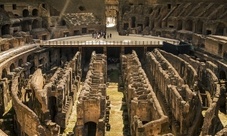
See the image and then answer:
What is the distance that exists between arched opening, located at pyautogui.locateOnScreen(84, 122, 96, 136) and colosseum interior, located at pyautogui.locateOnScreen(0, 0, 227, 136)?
0.23ft

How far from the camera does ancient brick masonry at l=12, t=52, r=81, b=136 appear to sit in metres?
17.8

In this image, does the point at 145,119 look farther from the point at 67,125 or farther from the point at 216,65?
the point at 216,65

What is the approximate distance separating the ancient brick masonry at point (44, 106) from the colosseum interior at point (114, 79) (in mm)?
66

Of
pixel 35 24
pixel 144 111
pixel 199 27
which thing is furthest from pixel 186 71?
pixel 35 24

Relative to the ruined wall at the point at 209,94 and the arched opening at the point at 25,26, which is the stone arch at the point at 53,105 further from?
the arched opening at the point at 25,26

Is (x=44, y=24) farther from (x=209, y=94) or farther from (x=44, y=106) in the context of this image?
(x=209, y=94)

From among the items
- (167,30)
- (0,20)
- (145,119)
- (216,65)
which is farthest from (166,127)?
(167,30)

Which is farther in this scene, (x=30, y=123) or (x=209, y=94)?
(x=209, y=94)

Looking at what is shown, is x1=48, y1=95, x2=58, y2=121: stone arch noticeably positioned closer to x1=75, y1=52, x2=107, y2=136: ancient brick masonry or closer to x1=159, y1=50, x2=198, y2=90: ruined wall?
x1=75, y1=52, x2=107, y2=136: ancient brick masonry

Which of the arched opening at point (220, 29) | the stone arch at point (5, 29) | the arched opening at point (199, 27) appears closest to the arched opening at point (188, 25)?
the arched opening at point (199, 27)

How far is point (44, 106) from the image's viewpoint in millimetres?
20484

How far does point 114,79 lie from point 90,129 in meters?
14.8

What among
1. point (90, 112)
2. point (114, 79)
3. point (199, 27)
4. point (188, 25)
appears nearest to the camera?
point (90, 112)

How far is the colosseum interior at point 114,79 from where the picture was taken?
762 inches
